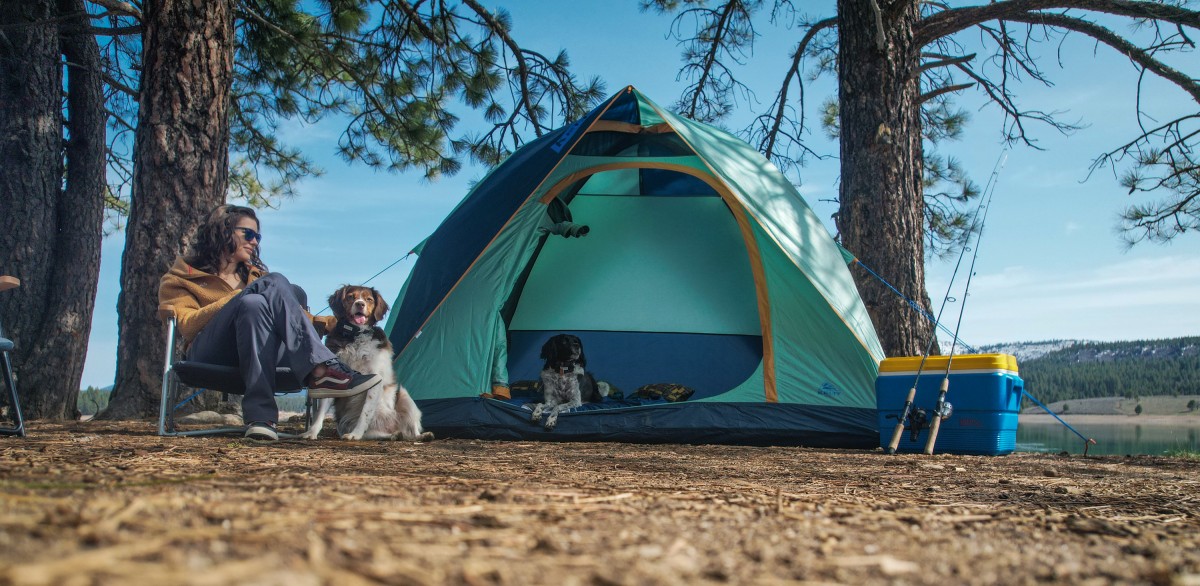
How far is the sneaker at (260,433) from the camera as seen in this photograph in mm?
3799

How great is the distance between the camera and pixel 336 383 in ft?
13.4

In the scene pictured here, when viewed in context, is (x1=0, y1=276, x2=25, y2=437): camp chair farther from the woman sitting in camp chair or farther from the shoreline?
the shoreline

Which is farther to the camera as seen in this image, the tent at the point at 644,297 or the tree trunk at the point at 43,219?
the tree trunk at the point at 43,219

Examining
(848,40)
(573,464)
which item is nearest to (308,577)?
(573,464)

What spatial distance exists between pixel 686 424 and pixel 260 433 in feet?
7.46

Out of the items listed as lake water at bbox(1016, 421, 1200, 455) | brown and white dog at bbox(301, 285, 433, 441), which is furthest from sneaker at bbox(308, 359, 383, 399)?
lake water at bbox(1016, 421, 1200, 455)

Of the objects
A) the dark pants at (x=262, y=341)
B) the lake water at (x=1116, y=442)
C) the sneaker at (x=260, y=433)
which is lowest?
the lake water at (x=1116, y=442)

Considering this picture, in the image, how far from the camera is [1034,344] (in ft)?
462

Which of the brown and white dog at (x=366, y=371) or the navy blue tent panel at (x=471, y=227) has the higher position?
the navy blue tent panel at (x=471, y=227)

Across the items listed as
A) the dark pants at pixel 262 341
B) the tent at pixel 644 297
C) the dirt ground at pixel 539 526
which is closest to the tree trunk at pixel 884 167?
the tent at pixel 644 297

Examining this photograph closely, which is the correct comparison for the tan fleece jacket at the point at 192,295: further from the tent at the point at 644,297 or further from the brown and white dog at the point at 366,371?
the tent at the point at 644,297

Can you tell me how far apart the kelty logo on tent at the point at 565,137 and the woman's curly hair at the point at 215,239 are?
6.21 ft

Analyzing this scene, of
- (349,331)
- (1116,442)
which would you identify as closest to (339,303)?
(349,331)

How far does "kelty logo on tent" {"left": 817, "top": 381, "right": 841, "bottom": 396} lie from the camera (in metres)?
4.94
